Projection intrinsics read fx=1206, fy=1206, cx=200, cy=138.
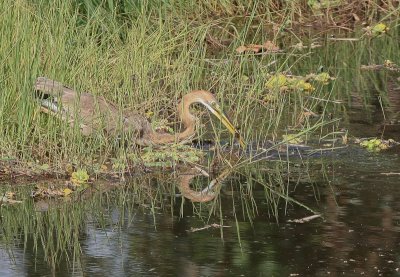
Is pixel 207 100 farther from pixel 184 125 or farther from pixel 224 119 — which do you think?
pixel 184 125

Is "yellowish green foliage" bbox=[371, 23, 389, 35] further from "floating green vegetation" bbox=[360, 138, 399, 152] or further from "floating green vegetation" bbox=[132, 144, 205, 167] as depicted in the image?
"floating green vegetation" bbox=[132, 144, 205, 167]

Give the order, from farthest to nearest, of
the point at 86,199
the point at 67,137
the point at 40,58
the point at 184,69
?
the point at 184,69 → the point at 40,58 → the point at 67,137 → the point at 86,199

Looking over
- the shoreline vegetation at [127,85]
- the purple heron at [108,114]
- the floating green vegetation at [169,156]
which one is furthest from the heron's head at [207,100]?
the floating green vegetation at [169,156]

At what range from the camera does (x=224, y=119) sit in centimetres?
1034

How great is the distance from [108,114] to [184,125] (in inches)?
47.8

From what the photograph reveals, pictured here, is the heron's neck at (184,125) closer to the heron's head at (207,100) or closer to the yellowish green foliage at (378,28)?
the heron's head at (207,100)

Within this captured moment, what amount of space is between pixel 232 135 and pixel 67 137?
1.62 meters

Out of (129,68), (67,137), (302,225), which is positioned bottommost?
(302,225)

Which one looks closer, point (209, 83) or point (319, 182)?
point (319, 182)

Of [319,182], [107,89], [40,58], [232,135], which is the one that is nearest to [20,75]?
[40,58]

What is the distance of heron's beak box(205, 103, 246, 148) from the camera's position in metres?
10.1

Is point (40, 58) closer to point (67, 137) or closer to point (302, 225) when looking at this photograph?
point (67, 137)

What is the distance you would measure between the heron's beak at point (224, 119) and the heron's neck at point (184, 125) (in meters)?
0.19

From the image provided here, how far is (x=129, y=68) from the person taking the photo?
1073cm
